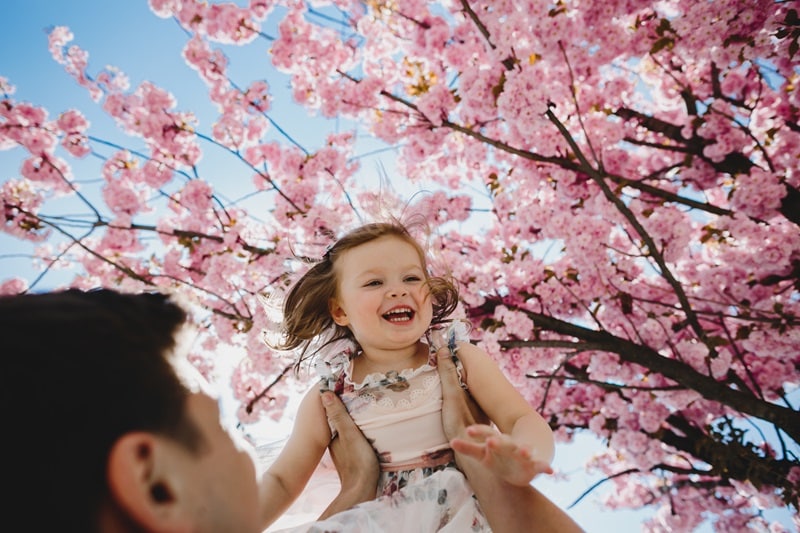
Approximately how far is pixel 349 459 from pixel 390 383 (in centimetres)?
35

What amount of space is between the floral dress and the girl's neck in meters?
0.05

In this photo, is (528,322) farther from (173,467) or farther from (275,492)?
(173,467)

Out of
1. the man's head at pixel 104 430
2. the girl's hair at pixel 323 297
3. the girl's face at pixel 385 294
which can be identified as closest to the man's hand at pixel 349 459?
the girl's face at pixel 385 294

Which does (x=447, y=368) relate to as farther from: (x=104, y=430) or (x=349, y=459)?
(x=104, y=430)

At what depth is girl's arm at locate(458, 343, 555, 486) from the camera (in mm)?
1043

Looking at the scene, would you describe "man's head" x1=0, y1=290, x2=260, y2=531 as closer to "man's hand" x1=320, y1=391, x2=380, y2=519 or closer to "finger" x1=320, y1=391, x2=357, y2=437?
"man's hand" x1=320, y1=391, x2=380, y2=519

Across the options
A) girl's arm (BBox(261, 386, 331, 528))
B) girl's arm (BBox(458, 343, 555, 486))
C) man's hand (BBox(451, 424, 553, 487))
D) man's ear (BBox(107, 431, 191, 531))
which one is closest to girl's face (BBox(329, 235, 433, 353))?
girl's arm (BBox(458, 343, 555, 486))

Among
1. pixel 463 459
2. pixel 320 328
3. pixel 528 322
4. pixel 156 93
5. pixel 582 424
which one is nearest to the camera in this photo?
pixel 463 459

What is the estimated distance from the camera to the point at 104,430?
22.8 inches

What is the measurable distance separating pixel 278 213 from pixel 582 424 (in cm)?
435

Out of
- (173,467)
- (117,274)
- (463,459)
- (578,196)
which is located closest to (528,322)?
(578,196)

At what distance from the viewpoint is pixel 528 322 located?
3.83 metres

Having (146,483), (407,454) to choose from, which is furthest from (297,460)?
(146,483)

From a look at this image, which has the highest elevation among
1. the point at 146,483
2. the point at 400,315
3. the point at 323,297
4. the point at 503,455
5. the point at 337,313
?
the point at 323,297
